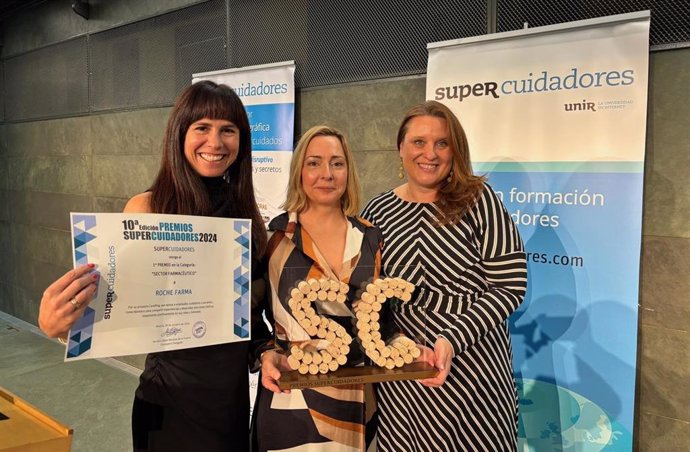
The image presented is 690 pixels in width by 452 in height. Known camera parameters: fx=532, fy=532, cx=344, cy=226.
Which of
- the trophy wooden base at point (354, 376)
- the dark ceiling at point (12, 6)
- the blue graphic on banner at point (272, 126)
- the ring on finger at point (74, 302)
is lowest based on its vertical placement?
the trophy wooden base at point (354, 376)

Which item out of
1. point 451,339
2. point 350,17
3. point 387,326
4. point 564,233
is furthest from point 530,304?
point 350,17

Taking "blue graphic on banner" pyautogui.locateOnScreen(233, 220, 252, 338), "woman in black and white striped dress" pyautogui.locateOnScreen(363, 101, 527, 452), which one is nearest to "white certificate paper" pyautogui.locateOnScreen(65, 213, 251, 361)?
"blue graphic on banner" pyautogui.locateOnScreen(233, 220, 252, 338)

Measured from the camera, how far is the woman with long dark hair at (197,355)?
150cm

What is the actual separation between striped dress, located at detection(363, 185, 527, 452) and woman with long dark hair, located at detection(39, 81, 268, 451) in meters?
Result: 0.51

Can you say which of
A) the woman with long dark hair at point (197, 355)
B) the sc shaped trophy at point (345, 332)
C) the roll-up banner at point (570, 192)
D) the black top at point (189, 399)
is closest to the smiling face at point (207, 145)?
the woman with long dark hair at point (197, 355)

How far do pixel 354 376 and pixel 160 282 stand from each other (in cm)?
56

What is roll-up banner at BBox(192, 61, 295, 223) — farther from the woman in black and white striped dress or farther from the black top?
the black top

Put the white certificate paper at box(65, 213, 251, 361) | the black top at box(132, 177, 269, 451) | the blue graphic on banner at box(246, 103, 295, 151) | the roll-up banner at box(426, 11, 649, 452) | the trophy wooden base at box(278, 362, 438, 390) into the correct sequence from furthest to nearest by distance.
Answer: the blue graphic on banner at box(246, 103, 295, 151) < the roll-up banner at box(426, 11, 649, 452) < the black top at box(132, 177, 269, 451) < the trophy wooden base at box(278, 362, 438, 390) < the white certificate paper at box(65, 213, 251, 361)

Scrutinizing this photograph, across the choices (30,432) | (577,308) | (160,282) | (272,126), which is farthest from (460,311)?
(272,126)

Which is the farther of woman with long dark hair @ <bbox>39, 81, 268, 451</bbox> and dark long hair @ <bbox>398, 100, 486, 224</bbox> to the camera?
dark long hair @ <bbox>398, 100, 486, 224</bbox>

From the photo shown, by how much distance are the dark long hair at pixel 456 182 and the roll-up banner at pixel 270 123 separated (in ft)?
6.32

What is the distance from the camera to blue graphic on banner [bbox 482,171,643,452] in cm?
239

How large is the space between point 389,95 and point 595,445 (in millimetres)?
2176

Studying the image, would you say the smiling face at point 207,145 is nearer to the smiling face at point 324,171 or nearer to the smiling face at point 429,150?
the smiling face at point 324,171
